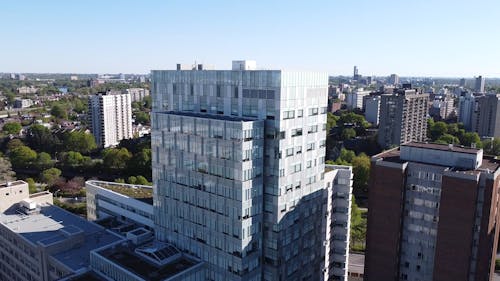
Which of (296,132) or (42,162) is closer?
(296,132)

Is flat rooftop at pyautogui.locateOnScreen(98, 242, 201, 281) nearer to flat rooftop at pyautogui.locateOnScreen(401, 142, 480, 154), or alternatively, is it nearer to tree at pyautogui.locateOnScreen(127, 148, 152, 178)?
flat rooftop at pyautogui.locateOnScreen(401, 142, 480, 154)

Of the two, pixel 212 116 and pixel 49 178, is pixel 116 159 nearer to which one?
pixel 49 178

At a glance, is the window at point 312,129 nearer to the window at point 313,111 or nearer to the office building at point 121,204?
the window at point 313,111

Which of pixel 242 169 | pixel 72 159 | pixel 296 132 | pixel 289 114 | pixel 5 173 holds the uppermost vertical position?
pixel 289 114

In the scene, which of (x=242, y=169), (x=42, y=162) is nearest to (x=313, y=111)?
(x=242, y=169)

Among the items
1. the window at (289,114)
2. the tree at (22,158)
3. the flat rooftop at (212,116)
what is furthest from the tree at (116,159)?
the window at (289,114)

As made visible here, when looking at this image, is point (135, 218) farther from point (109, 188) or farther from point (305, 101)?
point (305, 101)
